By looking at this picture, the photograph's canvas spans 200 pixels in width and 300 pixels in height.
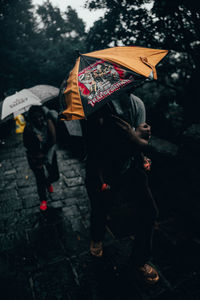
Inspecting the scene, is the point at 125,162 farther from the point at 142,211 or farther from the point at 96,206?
the point at 96,206

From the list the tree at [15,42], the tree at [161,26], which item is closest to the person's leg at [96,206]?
the tree at [161,26]

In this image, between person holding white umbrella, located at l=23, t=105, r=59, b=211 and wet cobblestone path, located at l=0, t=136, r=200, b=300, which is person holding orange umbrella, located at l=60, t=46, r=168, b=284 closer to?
wet cobblestone path, located at l=0, t=136, r=200, b=300

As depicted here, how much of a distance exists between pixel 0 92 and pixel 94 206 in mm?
20259

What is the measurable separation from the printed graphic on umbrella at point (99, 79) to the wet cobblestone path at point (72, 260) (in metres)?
1.85

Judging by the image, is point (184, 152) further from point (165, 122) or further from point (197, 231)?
point (165, 122)

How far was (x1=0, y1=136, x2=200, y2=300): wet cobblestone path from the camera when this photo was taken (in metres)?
2.21

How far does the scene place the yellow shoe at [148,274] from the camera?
88.5 inches

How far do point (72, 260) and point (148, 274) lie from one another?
0.95m

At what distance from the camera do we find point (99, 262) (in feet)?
8.45

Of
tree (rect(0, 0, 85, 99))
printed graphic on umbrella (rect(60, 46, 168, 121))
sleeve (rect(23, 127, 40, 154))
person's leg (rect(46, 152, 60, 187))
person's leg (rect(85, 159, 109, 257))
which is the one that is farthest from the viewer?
tree (rect(0, 0, 85, 99))

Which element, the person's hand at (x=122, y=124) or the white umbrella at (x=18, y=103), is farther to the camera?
the white umbrella at (x=18, y=103)

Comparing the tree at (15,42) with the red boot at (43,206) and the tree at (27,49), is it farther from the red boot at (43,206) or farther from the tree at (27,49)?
the red boot at (43,206)

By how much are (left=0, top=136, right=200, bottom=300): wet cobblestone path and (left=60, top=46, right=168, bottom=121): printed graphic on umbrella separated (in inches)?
72.9

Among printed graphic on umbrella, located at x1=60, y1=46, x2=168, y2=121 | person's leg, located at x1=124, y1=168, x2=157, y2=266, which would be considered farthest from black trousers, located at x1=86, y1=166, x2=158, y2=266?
printed graphic on umbrella, located at x1=60, y1=46, x2=168, y2=121
